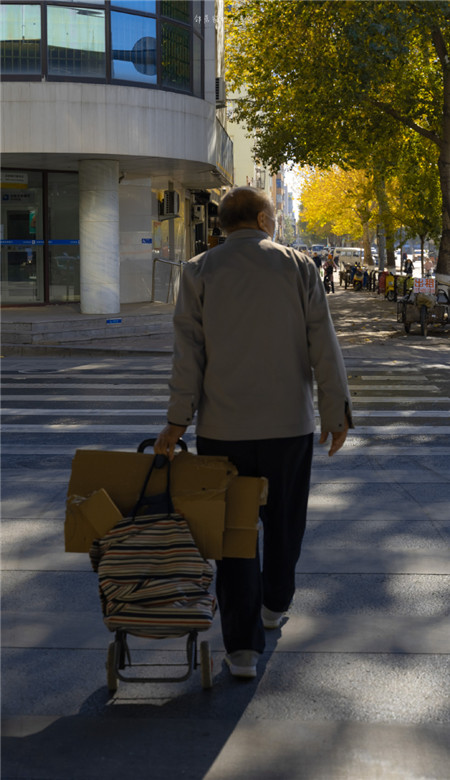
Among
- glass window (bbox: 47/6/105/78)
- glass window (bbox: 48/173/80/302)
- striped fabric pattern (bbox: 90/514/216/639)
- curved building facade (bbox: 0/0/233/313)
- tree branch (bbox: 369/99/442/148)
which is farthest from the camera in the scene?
tree branch (bbox: 369/99/442/148)

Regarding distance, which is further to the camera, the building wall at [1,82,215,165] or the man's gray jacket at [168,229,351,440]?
the building wall at [1,82,215,165]

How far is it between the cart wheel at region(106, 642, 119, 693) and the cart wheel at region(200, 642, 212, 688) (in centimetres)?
32

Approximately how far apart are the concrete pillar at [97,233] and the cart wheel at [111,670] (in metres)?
18.5

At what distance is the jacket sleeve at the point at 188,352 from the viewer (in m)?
3.87

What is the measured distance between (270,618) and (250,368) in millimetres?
1169

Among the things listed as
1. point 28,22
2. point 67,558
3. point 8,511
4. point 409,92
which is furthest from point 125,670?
point 409,92

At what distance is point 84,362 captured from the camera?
642 inches

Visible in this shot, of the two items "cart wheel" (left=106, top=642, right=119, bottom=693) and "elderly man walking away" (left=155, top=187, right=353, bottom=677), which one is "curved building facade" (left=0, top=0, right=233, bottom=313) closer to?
"elderly man walking away" (left=155, top=187, right=353, bottom=677)

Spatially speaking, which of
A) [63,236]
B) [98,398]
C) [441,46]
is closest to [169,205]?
[63,236]

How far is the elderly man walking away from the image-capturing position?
152 inches

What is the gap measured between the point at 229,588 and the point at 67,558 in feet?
5.73

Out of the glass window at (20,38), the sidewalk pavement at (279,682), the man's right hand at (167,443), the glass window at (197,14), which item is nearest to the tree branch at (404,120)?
the glass window at (197,14)

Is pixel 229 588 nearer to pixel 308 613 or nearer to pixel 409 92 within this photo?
pixel 308 613

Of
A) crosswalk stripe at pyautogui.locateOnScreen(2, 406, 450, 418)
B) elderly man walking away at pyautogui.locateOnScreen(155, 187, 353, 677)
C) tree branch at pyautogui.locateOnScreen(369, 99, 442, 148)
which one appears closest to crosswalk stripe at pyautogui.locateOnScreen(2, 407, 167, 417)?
crosswalk stripe at pyautogui.locateOnScreen(2, 406, 450, 418)
